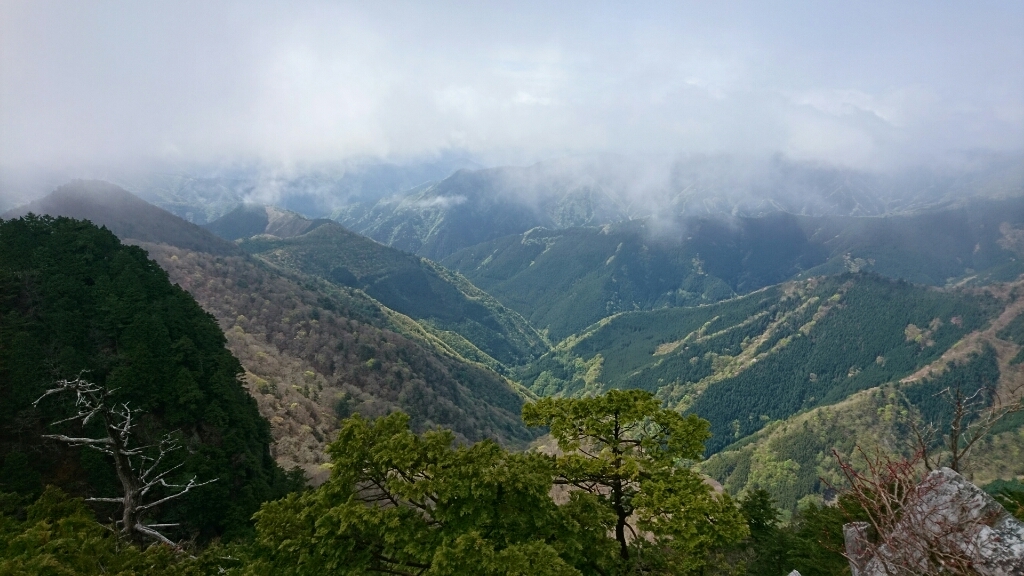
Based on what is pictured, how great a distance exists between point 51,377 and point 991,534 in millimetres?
69269

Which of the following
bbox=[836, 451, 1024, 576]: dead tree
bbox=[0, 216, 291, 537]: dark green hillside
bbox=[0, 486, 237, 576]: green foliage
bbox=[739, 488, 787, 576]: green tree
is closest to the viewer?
bbox=[836, 451, 1024, 576]: dead tree

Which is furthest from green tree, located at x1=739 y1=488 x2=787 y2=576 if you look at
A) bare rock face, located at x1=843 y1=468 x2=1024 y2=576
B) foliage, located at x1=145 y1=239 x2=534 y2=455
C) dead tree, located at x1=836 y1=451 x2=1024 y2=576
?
foliage, located at x1=145 y1=239 x2=534 y2=455

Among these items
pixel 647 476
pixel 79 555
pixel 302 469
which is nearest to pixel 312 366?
pixel 302 469

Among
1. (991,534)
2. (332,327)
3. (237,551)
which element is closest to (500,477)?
(991,534)

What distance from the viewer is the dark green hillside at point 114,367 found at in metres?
45.8

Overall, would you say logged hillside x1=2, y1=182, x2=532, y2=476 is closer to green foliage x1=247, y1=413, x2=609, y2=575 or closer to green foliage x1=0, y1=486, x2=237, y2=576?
green foliage x1=0, y1=486, x2=237, y2=576

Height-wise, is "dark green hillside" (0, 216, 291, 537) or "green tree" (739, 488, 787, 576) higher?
"dark green hillside" (0, 216, 291, 537)

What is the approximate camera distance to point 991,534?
7293 millimetres

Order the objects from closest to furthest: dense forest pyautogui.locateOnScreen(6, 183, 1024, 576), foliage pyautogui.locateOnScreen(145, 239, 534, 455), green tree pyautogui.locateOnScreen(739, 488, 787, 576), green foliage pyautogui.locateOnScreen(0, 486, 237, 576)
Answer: dense forest pyautogui.locateOnScreen(6, 183, 1024, 576)
green foliage pyautogui.locateOnScreen(0, 486, 237, 576)
green tree pyautogui.locateOnScreen(739, 488, 787, 576)
foliage pyautogui.locateOnScreen(145, 239, 534, 455)

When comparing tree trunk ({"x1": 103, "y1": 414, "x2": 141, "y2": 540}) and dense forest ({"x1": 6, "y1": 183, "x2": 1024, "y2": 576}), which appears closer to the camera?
dense forest ({"x1": 6, "y1": 183, "x2": 1024, "y2": 576})

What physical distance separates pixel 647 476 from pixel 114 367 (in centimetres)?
6214

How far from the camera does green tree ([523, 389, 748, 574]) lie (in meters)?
15.0

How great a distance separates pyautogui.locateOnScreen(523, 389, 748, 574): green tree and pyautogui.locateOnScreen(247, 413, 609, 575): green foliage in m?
1.85

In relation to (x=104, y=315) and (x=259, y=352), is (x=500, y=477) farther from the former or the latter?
(x=259, y=352)
